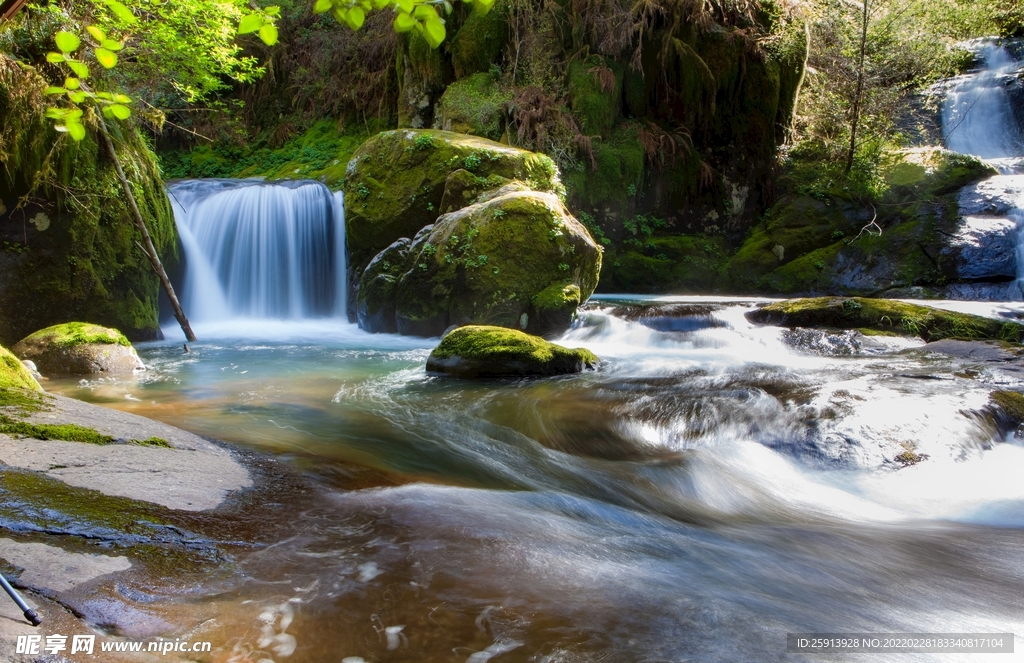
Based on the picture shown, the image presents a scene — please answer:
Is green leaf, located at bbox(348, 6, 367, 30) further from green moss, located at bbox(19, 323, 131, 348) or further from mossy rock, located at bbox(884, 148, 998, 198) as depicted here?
mossy rock, located at bbox(884, 148, 998, 198)

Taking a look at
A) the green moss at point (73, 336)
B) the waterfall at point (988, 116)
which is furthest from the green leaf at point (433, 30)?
the waterfall at point (988, 116)

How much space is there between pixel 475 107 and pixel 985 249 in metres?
10.2

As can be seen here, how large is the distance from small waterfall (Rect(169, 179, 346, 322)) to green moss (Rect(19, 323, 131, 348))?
13.5 feet

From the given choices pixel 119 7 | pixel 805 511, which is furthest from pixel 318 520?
pixel 805 511

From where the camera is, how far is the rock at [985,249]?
11.6m

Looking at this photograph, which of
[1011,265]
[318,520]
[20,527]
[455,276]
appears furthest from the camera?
[1011,265]

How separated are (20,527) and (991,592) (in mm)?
3915

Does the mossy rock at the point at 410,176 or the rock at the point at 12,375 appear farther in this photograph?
the mossy rock at the point at 410,176

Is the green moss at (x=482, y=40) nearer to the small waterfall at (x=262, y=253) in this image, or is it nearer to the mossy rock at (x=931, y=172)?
the small waterfall at (x=262, y=253)

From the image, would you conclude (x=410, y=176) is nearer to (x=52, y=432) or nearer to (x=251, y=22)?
(x=52, y=432)

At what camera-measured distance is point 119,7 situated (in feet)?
4.07

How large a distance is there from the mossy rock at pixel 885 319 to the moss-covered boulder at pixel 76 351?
818cm

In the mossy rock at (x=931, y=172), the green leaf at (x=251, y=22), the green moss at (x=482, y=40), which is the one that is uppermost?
the green moss at (x=482, y=40)

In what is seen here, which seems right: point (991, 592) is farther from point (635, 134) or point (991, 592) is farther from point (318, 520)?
point (635, 134)
